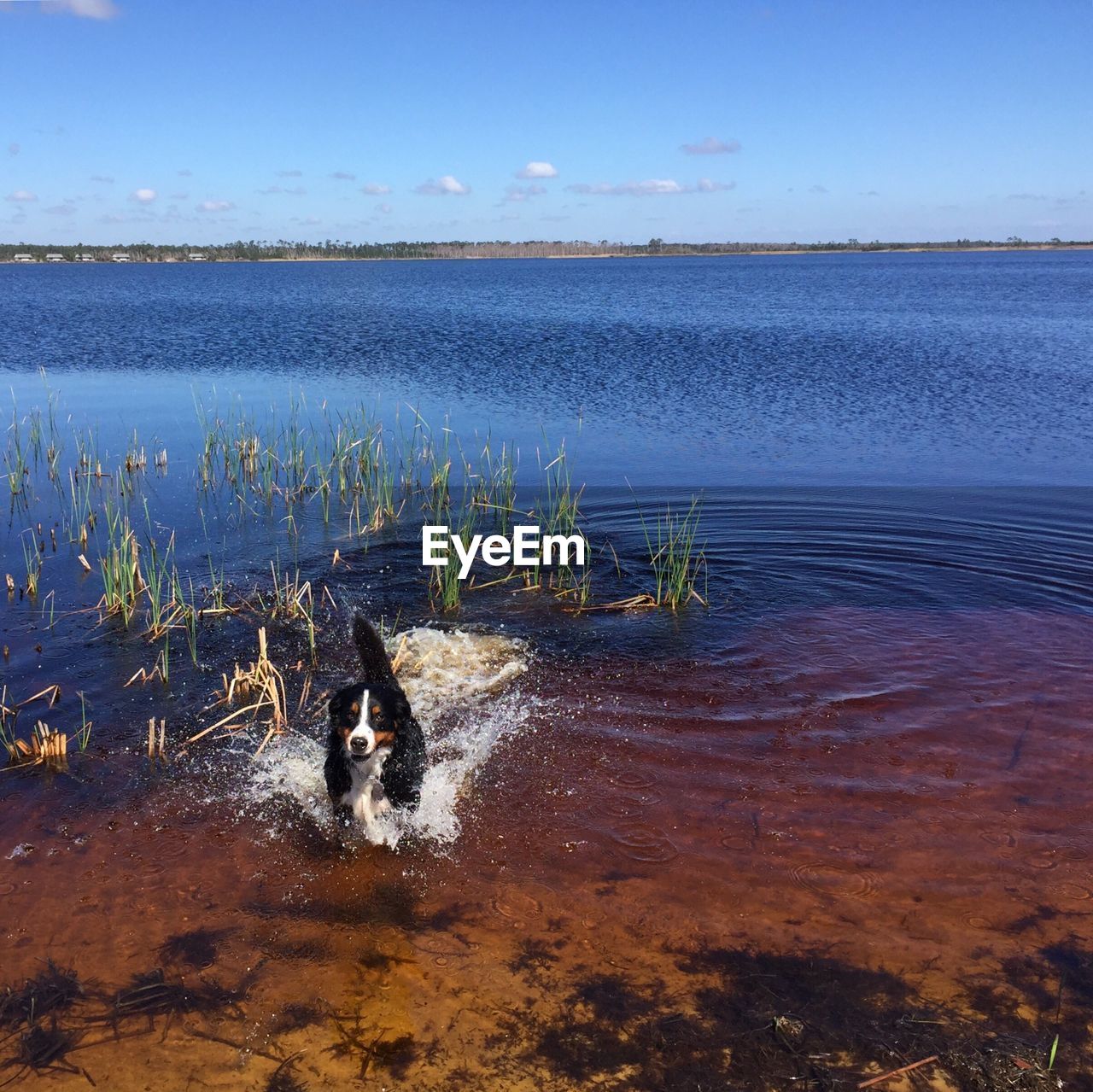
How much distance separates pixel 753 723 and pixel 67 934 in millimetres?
5088

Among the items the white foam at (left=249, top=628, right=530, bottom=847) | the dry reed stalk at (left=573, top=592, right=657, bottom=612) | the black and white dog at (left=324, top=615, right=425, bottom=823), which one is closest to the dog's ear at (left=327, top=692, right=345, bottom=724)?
the black and white dog at (left=324, top=615, right=425, bottom=823)

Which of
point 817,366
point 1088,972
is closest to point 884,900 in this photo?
point 1088,972

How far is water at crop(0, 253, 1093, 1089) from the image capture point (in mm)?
4414

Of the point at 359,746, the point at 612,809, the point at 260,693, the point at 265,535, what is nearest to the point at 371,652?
the point at 359,746

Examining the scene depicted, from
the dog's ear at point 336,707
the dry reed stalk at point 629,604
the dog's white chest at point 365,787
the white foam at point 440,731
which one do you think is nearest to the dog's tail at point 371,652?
the dog's ear at point 336,707

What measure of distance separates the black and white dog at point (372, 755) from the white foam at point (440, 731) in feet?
0.49

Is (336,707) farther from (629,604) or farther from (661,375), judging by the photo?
(661,375)

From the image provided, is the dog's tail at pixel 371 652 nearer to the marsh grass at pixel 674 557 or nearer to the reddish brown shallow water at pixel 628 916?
the reddish brown shallow water at pixel 628 916

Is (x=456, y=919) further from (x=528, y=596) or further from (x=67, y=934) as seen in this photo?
(x=528, y=596)

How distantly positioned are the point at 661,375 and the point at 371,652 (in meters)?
20.2

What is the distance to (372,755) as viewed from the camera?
593cm

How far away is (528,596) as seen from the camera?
34.6 feet

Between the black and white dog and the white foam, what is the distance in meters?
0.15

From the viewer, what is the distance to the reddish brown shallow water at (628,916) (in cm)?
429
